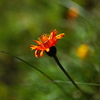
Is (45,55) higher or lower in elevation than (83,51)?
lower

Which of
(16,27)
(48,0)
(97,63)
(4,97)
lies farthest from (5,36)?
(97,63)

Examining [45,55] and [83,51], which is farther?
[45,55]

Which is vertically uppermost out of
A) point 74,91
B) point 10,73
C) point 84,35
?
point 84,35

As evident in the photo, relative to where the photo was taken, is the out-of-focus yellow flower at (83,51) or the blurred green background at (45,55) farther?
the out-of-focus yellow flower at (83,51)

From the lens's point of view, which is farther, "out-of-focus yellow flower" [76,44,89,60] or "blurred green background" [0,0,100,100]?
"out-of-focus yellow flower" [76,44,89,60]

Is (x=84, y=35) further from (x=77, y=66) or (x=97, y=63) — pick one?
(x=97, y=63)

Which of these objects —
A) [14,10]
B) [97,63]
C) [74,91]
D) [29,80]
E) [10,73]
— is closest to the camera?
[97,63]

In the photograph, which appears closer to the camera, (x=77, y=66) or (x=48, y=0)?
(x=77, y=66)

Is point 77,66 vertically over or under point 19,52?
over
